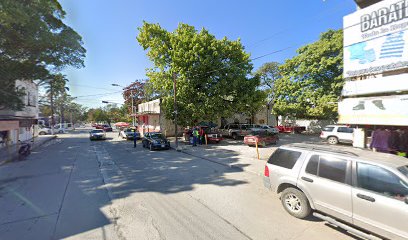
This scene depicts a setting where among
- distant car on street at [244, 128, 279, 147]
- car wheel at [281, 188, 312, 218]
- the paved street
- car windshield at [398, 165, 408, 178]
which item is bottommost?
the paved street

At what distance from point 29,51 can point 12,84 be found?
334 centimetres

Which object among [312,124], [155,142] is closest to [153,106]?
[155,142]

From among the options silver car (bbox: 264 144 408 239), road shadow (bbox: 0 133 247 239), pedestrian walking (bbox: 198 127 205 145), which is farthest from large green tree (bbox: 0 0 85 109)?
silver car (bbox: 264 144 408 239)

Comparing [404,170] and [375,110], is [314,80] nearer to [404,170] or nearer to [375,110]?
[375,110]

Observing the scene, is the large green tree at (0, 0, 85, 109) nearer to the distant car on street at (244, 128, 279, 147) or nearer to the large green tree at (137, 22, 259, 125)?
the large green tree at (137, 22, 259, 125)

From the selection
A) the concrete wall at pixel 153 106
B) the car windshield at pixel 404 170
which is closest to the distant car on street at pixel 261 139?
the car windshield at pixel 404 170

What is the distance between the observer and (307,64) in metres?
23.8

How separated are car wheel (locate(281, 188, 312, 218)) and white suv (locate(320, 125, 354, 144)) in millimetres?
14686

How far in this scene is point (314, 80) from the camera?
2320 centimetres

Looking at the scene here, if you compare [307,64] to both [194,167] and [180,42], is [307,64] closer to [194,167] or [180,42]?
[180,42]

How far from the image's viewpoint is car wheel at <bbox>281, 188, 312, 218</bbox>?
15.3 ft

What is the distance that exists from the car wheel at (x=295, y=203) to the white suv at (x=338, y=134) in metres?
14.7

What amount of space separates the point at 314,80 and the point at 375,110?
17.0 metres

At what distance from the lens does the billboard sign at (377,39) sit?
7270 millimetres
